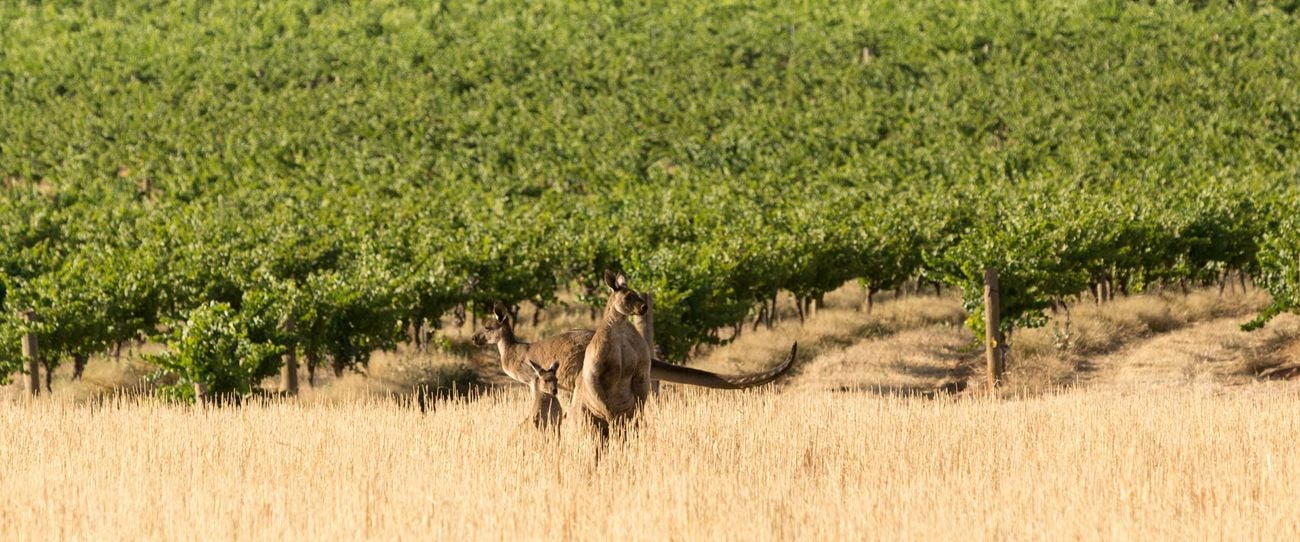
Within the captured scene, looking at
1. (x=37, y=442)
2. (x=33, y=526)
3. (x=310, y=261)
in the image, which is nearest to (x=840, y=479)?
(x=33, y=526)

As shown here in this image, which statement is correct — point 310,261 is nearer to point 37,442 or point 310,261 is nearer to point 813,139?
point 37,442

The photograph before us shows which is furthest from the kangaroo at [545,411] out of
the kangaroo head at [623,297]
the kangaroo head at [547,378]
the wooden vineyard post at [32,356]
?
the wooden vineyard post at [32,356]

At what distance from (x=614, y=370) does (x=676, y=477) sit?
36.8 inches

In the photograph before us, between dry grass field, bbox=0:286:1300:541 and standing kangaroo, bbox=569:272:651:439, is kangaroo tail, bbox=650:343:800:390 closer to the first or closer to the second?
standing kangaroo, bbox=569:272:651:439

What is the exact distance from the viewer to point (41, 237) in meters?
37.7

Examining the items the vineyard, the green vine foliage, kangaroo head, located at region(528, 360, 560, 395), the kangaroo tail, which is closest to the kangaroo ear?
the kangaroo tail

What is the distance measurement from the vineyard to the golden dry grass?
8.55m

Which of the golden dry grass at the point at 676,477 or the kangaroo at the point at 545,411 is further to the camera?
the kangaroo at the point at 545,411

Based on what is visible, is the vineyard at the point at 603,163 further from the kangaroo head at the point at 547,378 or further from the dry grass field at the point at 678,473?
the kangaroo head at the point at 547,378

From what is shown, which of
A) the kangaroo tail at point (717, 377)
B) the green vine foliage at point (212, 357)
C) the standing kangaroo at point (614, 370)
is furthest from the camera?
the green vine foliage at point (212, 357)

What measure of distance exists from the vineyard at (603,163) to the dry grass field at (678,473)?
7.99 meters

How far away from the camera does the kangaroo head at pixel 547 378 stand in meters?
7.37

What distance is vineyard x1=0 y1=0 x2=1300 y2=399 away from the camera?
23438 mm

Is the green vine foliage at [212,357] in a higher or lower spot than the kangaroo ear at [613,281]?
lower
